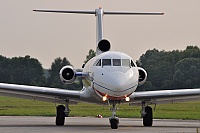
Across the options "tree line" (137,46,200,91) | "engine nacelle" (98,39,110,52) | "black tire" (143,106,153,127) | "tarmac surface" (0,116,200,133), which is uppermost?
"tree line" (137,46,200,91)

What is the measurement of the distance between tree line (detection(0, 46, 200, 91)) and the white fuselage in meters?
34.3

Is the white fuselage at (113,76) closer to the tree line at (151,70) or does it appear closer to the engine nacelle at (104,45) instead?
the engine nacelle at (104,45)

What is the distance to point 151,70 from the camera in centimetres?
6762

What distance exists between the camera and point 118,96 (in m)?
26.2

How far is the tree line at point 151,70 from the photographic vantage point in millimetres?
65500

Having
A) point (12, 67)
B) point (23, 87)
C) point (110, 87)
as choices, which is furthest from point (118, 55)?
point (12, 67)

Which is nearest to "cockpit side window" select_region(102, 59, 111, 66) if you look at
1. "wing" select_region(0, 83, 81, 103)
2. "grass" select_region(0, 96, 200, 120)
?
"wing" select_region(0, 83, 81, 103)

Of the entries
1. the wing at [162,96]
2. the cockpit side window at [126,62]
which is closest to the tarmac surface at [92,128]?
the wing at [162,96]

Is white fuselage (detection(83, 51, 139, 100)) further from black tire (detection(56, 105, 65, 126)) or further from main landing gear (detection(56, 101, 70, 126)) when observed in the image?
black tire (detection(56, 105, 65, 126))

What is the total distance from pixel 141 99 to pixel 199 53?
4702 cm

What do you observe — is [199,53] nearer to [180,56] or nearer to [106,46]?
[180,56]

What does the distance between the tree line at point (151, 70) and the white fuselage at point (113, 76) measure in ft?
113

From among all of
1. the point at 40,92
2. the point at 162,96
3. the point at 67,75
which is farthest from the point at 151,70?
the point at 40,92

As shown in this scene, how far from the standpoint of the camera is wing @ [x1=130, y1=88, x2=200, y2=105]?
2869 cm
